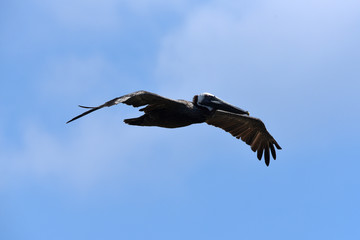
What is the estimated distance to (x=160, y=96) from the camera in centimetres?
1160

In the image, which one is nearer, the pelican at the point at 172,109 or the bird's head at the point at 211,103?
the pelican at the point at 172,109

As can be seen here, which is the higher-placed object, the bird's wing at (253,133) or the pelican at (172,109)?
the bird's wing at (253,133)

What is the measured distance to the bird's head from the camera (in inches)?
500

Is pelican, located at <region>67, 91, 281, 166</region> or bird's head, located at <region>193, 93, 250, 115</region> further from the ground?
bird's head, located at <region>193, 93, 250, 115</region>

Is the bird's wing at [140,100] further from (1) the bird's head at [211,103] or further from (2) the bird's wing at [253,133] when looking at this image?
(2) the bird's wing at [253,133]

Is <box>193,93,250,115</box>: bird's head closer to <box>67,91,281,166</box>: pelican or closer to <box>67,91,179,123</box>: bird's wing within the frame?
<box>67,91,281,166</box>: pelican

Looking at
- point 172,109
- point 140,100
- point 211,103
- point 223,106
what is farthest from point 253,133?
point 140,100

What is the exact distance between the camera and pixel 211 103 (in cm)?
1273

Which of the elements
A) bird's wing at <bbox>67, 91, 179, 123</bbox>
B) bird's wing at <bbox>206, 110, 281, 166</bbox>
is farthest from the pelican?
bird's wing at <bbox>206, 110, 281, 166</bbox>

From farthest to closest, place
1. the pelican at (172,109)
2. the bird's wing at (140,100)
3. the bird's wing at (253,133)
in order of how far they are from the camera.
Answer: the bird's wing at (253,133) < the pelican at (172,109) < the bird's wing at (140,100)

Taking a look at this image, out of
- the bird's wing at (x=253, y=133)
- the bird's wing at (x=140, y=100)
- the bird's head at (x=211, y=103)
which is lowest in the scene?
the bird's wing at (x=140, y=100)

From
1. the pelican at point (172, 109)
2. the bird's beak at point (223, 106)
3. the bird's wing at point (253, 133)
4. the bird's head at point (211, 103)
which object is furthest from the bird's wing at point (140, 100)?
the bird's wing at point (253, 133)

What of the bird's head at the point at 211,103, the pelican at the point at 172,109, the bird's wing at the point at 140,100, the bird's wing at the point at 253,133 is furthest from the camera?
the bird's wing at the point at 253,133

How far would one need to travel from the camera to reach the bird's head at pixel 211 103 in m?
12.7
